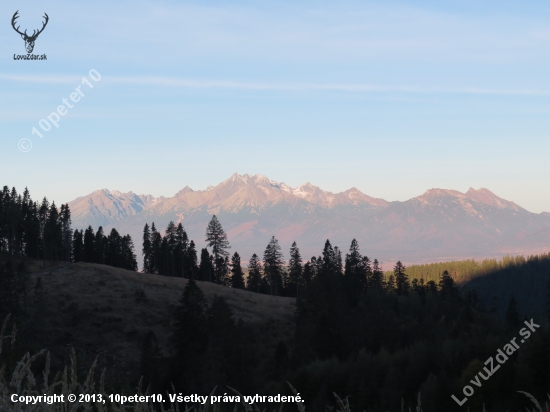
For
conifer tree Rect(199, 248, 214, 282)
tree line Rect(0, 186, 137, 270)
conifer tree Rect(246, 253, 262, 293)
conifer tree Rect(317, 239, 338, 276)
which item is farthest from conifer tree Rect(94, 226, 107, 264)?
conifer tree Rect(317, 239, 338, 276)

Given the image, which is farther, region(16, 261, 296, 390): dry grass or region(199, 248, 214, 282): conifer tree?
region(199, 248, 214, 282): conifer tree

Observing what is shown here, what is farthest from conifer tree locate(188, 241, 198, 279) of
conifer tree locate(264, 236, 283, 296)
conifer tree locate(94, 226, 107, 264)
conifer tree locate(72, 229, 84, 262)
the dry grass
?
conifer tree locate(72, 229, 84, 262)

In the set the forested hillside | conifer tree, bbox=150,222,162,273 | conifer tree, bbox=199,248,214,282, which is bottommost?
the forested hillside

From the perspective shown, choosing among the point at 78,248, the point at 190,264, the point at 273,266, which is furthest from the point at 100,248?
the point at 273,266

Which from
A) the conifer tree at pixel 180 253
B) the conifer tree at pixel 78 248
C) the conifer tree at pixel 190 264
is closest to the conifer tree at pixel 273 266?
the conifer tree at pixel 190 264

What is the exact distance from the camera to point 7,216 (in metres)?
102

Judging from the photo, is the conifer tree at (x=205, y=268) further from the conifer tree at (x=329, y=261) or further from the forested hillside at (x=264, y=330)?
the conifer tree at (x=329, y=261)

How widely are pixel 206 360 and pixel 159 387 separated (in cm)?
493

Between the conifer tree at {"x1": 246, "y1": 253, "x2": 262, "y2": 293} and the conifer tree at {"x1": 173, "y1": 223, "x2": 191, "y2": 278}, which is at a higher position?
the conifer tree at {"x1": 173, "y1": 223, "x2": 191, "y2": 278}

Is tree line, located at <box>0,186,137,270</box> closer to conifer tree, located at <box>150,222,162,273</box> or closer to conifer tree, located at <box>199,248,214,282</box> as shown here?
conifer tree, located at <box>150,222,162,273</box>

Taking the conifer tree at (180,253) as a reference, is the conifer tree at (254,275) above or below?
below

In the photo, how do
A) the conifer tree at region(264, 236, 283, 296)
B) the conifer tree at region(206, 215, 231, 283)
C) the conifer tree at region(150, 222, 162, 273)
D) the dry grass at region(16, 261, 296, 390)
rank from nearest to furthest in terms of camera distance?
the dry grass at region(16, 261, 296, 390)
the conifer tree at region(206, 215, 231, 283)
the conifer tree at region(264, 236, 283, 296)
the conifer tree at region(150, 222, 162, 273)

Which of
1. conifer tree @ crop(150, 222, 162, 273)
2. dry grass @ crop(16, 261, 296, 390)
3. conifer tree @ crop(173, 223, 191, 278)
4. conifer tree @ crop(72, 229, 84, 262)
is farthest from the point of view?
conifer tree @ crop(72, 229, 84, 262)

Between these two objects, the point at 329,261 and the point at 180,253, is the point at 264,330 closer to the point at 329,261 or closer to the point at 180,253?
the point at 329,261
